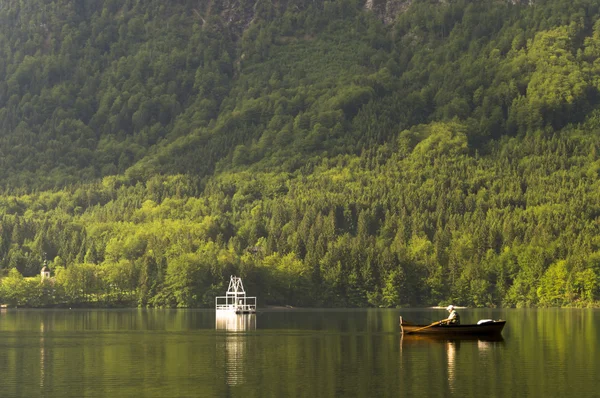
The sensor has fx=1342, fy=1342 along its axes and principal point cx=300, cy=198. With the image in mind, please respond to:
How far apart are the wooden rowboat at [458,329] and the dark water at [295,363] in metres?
2.57

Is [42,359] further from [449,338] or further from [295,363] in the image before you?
[449,338]

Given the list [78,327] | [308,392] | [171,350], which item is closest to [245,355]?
[171,350]

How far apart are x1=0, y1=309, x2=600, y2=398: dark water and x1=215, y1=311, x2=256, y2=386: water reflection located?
0.36 feet

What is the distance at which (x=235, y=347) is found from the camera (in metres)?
132

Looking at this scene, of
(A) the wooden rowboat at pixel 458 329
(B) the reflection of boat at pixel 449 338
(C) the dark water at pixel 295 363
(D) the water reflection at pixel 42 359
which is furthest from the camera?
(A) the wooden rowboat at pixel 458 329

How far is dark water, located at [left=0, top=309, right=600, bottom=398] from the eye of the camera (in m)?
92.2

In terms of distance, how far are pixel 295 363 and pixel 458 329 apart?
35980 mm

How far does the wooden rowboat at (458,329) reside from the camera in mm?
141625

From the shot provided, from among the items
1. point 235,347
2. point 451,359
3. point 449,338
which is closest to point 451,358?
point 451,359

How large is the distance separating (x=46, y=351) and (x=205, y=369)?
2553cm

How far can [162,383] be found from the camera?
96.3m

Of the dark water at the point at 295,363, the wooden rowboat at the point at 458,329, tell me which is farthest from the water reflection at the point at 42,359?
the wooden rowboat at the point at 458,329

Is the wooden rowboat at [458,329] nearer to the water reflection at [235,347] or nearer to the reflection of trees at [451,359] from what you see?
the reflection of trees at [451,359]

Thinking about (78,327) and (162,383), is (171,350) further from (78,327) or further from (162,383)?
(78,327)
